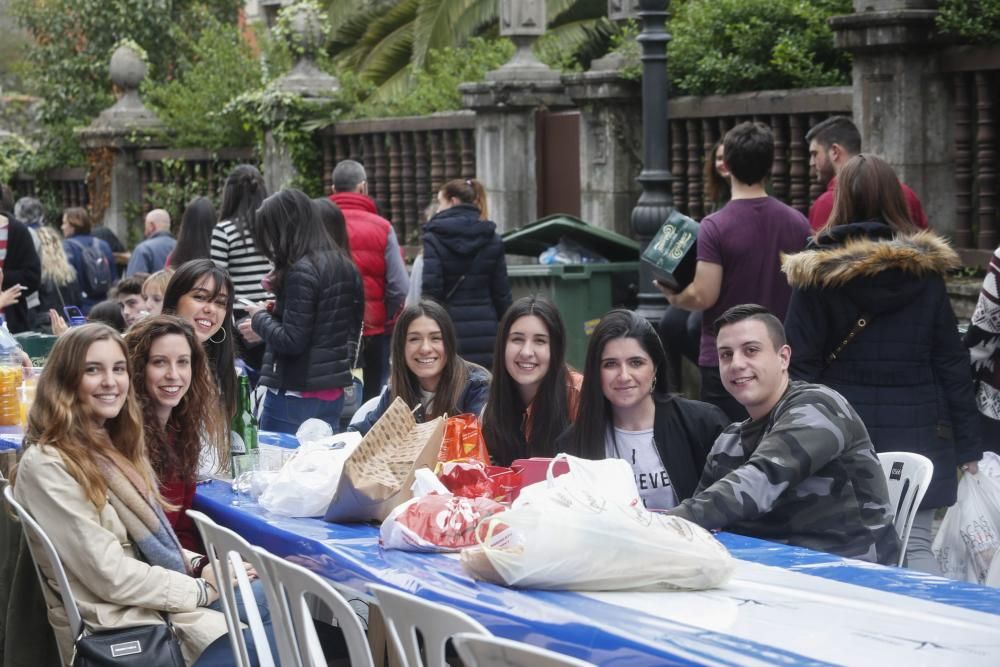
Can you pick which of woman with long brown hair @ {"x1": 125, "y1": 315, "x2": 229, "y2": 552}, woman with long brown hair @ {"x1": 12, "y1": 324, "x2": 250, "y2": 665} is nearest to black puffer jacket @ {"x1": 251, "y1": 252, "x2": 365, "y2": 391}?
woman with long brown hair @ {"x1": 125, "y1": 315, "x2": 229, "y2": 552}

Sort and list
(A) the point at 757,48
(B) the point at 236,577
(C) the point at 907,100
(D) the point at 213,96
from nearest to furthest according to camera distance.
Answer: (B) the point at 236,577
(C) the point at 907,100
(A) the point at 757,48
(D) the point at 213,96

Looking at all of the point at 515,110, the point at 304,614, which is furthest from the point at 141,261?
the point at 304,614

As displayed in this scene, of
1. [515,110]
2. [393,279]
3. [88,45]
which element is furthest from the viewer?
[88,45]

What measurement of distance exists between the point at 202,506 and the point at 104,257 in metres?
7.52

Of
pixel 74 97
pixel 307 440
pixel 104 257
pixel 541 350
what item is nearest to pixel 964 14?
pixel 541 350

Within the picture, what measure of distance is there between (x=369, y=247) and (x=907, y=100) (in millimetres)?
3283

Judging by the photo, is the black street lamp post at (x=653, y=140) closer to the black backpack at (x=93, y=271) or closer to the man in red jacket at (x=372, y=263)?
the man in red jacket at (x=372, y=263)

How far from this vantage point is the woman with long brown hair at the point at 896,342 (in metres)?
5.98

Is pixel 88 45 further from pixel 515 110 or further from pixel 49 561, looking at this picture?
pixel 49 561

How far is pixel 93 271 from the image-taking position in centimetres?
1253

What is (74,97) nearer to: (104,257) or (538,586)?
(104,257)

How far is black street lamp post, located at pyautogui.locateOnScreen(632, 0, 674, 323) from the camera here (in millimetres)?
9203

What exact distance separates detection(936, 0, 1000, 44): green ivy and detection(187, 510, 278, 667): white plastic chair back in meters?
6.04

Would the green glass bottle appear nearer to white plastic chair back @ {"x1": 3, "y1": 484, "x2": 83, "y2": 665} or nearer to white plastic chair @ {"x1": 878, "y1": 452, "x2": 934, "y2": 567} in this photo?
white plastic chair back @ {"x1": 3, "y1": 484, "x2": 83, "y2": 665}
